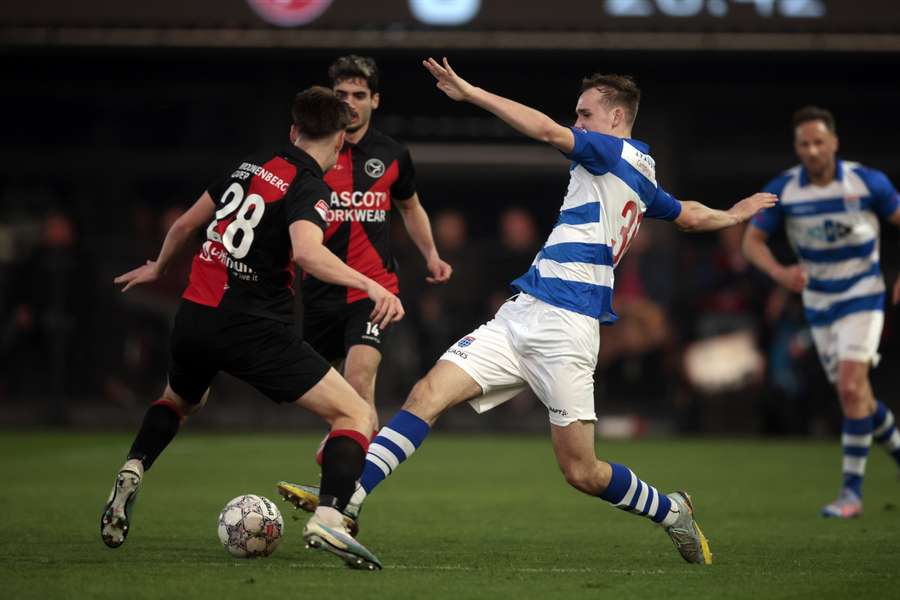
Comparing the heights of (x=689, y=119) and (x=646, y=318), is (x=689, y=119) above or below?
above

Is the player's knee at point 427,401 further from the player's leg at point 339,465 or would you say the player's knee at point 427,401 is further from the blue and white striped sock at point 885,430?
the blue and white striped sock at point 885,430

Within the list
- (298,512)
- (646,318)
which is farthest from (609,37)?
(298,512)

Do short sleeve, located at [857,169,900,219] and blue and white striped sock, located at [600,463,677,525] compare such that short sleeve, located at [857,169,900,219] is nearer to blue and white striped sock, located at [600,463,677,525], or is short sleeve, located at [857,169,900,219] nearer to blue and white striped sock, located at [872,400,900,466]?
blue and white striped sock, located at [872,400,900,466]

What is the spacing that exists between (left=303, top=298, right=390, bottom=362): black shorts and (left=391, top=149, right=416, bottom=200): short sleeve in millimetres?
693

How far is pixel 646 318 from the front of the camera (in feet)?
54.1

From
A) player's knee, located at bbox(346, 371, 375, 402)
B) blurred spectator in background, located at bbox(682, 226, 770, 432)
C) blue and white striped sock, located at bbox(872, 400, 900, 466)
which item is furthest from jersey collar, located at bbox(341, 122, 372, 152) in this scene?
blurred spectator in background, located at bbox(682, 226, 770, 432)

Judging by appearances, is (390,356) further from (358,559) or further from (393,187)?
(358,559)

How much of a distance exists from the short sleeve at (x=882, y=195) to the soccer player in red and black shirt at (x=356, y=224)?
3046 millimetres

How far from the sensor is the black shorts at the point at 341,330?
8211mm

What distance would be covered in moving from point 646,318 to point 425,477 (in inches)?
223

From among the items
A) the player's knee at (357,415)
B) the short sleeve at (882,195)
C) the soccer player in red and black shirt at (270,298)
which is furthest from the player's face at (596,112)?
the short sleeve at (882,195)

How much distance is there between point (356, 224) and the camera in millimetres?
8367

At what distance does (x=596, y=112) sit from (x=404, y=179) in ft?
6.73

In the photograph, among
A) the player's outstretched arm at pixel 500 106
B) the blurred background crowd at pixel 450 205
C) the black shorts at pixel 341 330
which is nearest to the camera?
the player's outstretched arm at pixel 500 106
